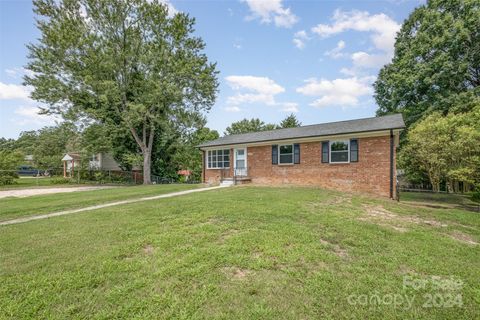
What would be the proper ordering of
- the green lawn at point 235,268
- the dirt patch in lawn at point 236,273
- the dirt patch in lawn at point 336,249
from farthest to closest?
the dirt patch in lawn at point 336,249 → the dirt patch in lawn at point 236,273 → the green lawn at point 235,268

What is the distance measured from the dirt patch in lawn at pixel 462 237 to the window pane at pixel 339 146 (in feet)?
23.4

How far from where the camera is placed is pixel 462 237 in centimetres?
561

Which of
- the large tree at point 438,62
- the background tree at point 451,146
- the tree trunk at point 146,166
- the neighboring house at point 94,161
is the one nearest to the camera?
the background tree at point 451,146

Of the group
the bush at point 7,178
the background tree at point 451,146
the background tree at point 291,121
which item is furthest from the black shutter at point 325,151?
the bush at point 7,178

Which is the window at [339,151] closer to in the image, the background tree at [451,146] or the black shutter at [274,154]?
the black shutter at [274,154]

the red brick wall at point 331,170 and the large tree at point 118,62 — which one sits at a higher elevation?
the large tree at point 118,62

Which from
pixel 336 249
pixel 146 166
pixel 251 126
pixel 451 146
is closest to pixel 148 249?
pixel 336 249

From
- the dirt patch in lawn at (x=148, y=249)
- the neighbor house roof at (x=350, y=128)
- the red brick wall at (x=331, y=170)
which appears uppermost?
the neighbor house roof at (x=350, y=128)

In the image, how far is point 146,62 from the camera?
19.5 m

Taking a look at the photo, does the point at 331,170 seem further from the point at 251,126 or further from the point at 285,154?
the point at 251,126

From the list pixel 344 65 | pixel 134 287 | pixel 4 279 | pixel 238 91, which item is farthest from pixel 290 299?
pixel 238 91

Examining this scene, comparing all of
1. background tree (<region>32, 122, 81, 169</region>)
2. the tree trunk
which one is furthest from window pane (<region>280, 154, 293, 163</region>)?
background tree (<region>32, 122, 81, 169</region>)

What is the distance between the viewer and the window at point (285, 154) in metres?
14.4

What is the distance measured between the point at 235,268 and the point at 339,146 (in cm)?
1106
